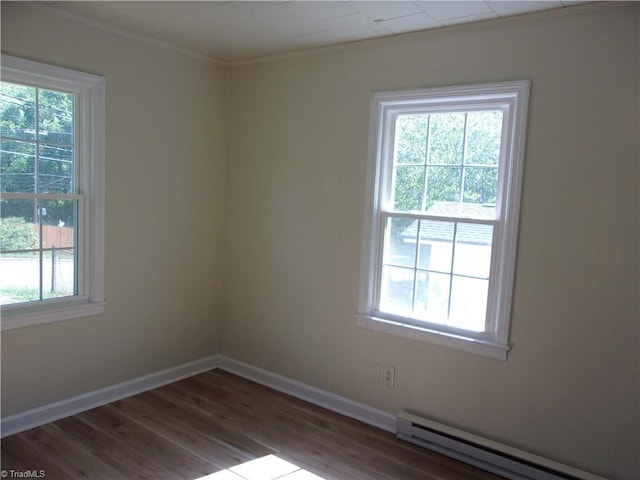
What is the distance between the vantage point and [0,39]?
2.57 metres

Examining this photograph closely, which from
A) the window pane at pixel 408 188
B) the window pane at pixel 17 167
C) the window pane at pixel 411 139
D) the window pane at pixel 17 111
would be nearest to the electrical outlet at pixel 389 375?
the window pane at pixel 408 188

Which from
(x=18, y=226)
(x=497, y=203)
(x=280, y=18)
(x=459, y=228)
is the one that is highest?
(x=280, y=18)

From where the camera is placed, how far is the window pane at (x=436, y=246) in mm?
2889

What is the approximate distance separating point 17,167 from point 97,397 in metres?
1.53

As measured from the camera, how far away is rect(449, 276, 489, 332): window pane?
2797 millimetres

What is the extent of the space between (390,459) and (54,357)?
2.09m

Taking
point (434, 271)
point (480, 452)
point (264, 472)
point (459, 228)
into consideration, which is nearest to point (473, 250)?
point (459, 228)

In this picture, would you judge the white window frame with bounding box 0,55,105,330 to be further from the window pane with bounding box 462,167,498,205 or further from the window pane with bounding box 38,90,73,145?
the window pane with bounding box 462,167,498,205

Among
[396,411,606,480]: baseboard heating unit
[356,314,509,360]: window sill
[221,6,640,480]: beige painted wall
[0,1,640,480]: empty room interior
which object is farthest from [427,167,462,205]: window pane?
[396,411,606,480]: baseboard heating unit

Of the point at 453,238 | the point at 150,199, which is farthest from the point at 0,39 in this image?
the point at 453,238

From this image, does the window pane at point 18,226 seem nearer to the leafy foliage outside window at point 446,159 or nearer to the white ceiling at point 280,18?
the white ceiling at point 280,18

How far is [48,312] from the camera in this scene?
2895 millimetres

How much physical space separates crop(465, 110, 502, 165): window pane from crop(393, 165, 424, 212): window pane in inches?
12.5

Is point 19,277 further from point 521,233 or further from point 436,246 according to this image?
point 521,233
